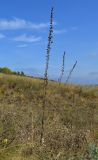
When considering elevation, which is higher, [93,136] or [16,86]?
[16,86]

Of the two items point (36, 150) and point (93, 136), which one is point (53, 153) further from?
point (93, 136)

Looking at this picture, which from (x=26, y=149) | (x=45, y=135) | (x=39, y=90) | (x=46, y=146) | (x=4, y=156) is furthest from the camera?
(x=39, y=90)

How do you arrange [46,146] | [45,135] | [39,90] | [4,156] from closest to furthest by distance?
[4,156], [46,146], [45,135], [39,90]

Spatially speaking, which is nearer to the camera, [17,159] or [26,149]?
[17,159]

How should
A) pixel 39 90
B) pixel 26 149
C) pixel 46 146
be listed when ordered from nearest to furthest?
pixel 26 149 → pixel 46 146 → pixel 39 90

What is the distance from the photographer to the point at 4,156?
7371 mm

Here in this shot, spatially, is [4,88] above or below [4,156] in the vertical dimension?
above

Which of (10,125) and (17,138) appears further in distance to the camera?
(10,125)

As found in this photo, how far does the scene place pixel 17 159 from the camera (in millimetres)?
7418

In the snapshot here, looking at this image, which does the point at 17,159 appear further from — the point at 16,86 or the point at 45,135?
the point at 16,86

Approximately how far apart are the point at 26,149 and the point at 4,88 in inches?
693

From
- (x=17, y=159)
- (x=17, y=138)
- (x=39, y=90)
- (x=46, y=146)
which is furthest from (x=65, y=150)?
(x=39, y=90)

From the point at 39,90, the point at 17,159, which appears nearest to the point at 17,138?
the point at 17,159

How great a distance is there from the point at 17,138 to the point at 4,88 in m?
17.3
